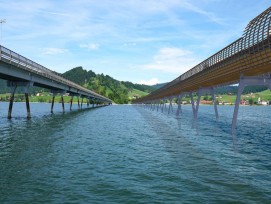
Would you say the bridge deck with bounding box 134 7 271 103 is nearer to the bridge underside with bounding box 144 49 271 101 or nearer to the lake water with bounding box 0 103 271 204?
the bridge underside with bounding box 144 49 271 101

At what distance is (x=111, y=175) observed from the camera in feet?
47.1

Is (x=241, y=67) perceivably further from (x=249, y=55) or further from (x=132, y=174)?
(x=132, y=174)

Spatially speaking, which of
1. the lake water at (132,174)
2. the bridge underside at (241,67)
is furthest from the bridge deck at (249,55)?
the lake water at (132,174)

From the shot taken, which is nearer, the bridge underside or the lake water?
the lake water

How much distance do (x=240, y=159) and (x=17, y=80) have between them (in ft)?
148

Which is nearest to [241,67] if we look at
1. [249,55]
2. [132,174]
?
[249,55]

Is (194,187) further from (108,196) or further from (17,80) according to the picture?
(17,80)

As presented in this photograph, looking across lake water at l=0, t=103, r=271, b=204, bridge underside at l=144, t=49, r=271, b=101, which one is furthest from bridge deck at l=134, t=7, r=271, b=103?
lake water at l=0, t=103, r=271, b=204

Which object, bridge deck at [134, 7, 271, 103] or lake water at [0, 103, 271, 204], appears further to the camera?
bridge deck at [134, 7, 271, 103]

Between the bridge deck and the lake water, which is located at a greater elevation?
the bridge deck

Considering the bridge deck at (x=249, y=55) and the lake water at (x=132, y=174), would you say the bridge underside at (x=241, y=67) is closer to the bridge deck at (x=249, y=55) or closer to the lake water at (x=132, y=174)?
the bridge deck at (x=249, y=55)

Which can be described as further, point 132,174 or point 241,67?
point 241,67

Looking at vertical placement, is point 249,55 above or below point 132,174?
above

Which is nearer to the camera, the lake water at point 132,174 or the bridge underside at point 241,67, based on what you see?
the lake water at point 132,174
